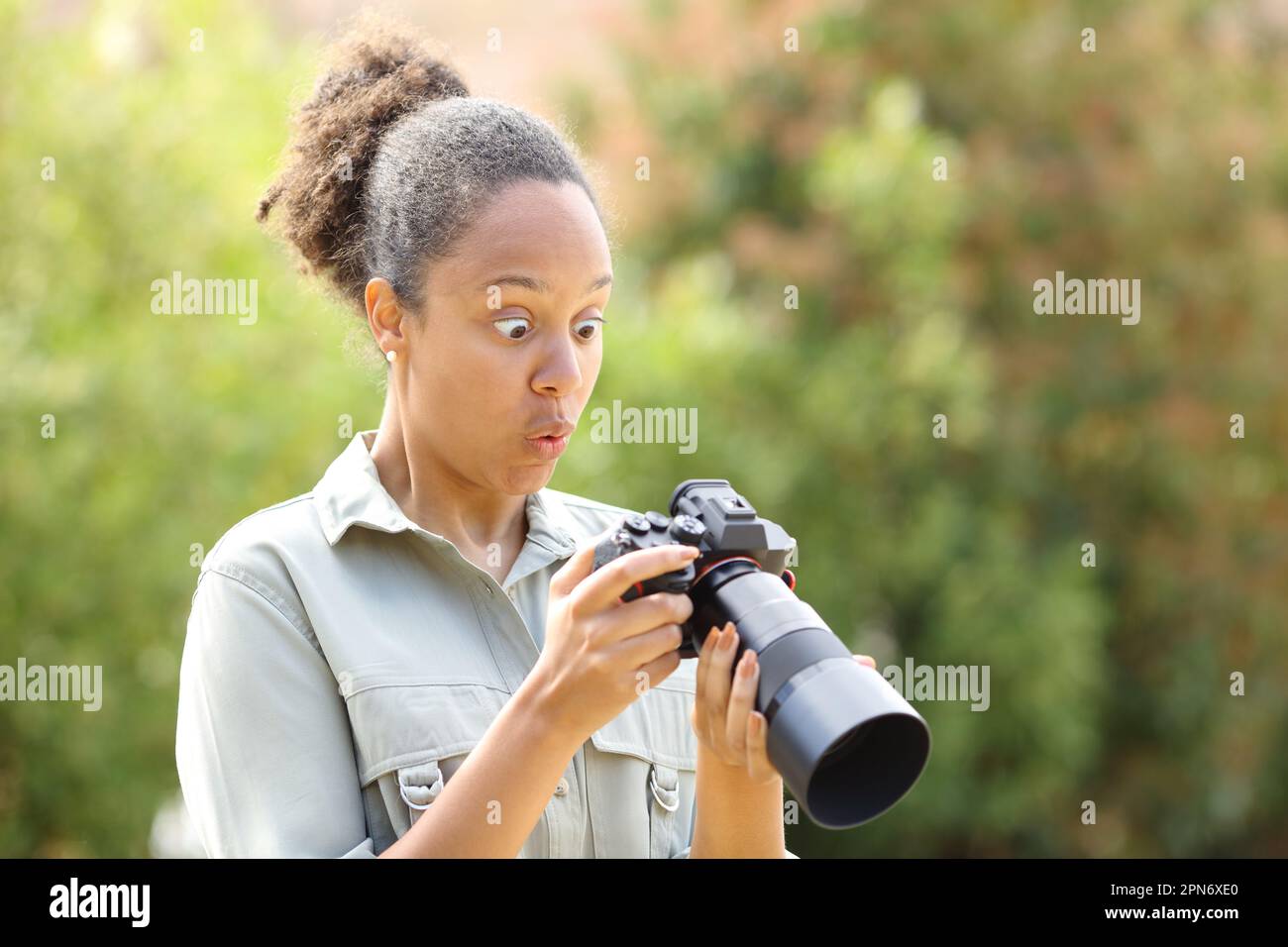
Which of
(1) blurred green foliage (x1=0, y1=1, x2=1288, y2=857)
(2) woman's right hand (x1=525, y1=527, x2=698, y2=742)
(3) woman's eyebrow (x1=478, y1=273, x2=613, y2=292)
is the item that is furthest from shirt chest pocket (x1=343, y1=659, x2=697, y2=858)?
(1) blurred green foliage (x1=0, y1=1, x2=1288, y2=857)

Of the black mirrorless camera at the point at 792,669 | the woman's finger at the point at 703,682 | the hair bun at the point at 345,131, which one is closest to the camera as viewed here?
the black mirrorless camera at the point at 792,669

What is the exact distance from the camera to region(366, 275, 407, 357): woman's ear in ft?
5.64

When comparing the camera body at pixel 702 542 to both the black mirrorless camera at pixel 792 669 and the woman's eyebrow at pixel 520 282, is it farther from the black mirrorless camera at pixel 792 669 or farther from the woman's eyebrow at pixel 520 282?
the woman's eyebrow at pixel 520 282

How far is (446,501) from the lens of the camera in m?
1.76

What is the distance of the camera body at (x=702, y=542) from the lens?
4.88 ft

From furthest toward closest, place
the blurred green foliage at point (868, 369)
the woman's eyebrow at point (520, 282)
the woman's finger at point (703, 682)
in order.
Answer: the blurred green foliage at point (868, 369)
the woman's eyebrow at point (520, 282)
the woman's finger at point (703, 682)

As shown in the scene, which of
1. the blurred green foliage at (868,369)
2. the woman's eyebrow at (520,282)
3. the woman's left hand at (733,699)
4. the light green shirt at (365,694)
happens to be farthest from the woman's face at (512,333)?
the blurred green foliage at (868,369)

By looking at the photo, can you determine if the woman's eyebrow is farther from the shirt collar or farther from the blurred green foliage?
the blurred green foliage

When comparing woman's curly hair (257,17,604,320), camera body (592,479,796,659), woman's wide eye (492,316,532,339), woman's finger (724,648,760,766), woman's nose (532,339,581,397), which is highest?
woman's curly hair (257,17,604,320)

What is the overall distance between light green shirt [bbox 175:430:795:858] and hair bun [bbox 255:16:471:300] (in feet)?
0.97

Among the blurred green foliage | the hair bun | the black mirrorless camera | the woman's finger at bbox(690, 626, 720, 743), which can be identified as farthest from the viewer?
the blurred green foliage

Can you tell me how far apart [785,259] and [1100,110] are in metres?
1.74

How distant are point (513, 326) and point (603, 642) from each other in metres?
0.41

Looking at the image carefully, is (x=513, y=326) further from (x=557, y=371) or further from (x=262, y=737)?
(x=262, y=737)
